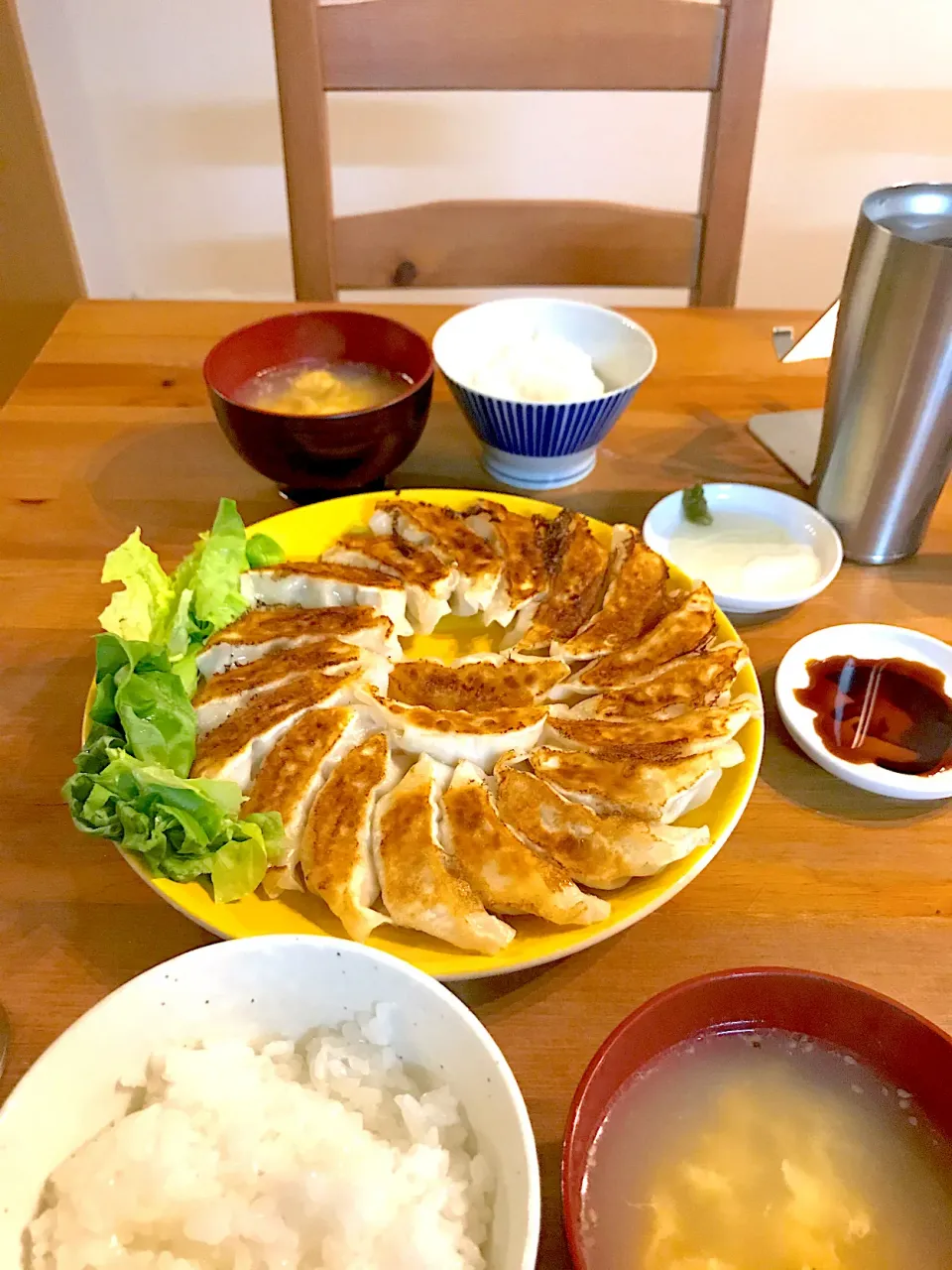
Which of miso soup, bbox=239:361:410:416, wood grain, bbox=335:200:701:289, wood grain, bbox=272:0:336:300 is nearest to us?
miso soup, bbox=239:361:410:416

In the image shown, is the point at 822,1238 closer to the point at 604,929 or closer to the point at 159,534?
the point at 604,929

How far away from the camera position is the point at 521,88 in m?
2.24

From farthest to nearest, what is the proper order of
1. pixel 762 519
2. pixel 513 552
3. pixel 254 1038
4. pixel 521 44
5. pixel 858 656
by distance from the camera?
pixel 521 44 < pixel 762 519 < pixel 513 552 < pixel 858 656 < pixel 254 1038

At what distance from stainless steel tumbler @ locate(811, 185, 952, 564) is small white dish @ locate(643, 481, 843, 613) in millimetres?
55

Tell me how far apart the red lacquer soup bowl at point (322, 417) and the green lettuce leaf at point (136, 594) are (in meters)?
0.28

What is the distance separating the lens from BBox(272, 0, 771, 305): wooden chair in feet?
7.02

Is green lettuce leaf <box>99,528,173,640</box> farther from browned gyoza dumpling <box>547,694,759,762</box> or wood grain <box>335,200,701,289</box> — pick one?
wood grain <box>335,200,701,289</box>

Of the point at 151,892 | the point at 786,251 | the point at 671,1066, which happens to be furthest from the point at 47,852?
the point at 786,251

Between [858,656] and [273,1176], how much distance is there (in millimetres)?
1074

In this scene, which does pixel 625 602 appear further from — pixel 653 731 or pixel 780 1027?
pixel 780 1027

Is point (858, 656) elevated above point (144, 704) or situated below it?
below

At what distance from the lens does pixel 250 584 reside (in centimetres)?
148

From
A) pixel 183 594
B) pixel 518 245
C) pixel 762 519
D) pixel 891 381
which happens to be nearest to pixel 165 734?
pixel 183 594

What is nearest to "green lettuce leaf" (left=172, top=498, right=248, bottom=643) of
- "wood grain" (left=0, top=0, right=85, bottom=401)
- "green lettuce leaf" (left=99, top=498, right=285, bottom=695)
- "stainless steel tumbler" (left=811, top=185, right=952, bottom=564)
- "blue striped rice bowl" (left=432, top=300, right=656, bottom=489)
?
"green lettuce leaf" (left=99, top=498, right=285, bottom=695)
